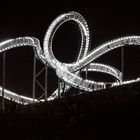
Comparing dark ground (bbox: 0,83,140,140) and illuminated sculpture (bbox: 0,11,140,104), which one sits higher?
illuminated sculpture (bbox: 0,11,140,104)

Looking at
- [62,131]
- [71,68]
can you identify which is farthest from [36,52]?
[62,131]

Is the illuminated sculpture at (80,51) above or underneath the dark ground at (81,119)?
above

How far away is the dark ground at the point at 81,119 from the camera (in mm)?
15859

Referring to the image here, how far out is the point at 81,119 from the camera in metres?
17.7

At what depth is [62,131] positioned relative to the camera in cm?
1795

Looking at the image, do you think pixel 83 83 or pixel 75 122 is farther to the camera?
pixel 83 83

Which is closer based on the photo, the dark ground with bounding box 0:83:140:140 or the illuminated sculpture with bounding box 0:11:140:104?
the dark ground with bounding box 0:83:140:140

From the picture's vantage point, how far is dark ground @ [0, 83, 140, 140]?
15.9m

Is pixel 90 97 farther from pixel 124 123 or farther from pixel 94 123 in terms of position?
pixel 124 123

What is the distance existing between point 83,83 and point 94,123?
48.9 ft

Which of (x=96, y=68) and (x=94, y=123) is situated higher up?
(x=96, y=68)

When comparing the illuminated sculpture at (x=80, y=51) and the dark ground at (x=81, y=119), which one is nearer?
the dark ground at (x=81, y=119)

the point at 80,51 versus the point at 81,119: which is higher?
the point at 80,51

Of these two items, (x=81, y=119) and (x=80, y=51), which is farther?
(x=80, y=51)
